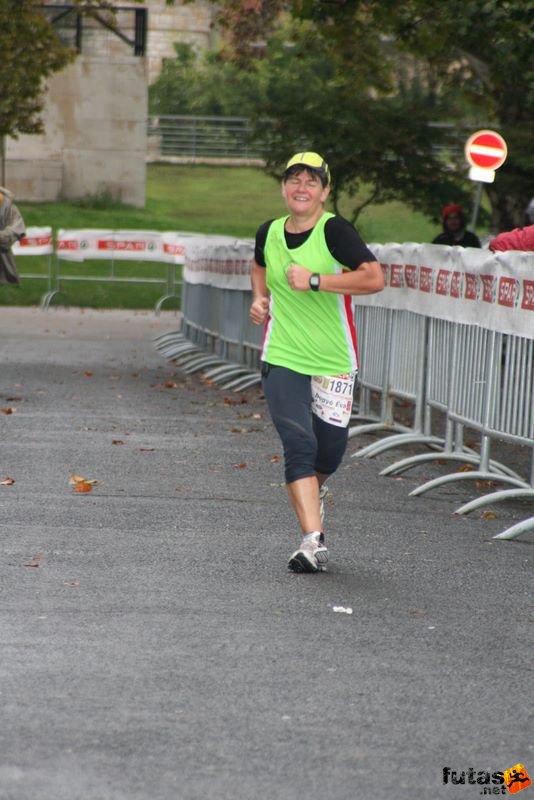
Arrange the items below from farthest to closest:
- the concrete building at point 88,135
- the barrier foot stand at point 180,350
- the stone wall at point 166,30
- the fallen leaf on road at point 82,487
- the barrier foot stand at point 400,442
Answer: the stone wall at point 166,30, the concrete building at point 88,135, the barrier foot stand at point 180,350, the barrier foot stand at point 400,442, the fallen leaf on road at point 82,487

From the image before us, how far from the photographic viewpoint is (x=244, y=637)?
629 centimetres

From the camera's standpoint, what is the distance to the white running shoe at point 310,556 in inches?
303

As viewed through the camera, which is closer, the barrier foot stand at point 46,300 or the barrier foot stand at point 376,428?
the barrier foot stand at point 376,428

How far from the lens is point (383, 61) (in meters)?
29.2

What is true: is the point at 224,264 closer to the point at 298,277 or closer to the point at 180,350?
the point at 180,350

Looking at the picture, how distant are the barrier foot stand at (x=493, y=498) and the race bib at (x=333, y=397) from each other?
1791mm

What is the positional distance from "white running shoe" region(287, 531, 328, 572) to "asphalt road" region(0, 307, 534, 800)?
7 cm

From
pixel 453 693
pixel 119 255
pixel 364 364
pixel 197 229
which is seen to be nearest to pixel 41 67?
pixel 119 255

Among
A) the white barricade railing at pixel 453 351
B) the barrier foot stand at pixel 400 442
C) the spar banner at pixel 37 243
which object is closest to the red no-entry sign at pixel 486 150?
the white barricade railing at pixel 453 351

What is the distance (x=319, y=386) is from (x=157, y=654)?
Result: 234 cm

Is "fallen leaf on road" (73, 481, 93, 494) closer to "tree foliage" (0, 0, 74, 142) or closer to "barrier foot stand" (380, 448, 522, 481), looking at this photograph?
"barrier foot stand" (380, 448, 522, 481)

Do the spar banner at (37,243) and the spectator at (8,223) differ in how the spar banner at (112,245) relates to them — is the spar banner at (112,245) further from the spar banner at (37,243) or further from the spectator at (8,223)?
the spectator at (8,223)

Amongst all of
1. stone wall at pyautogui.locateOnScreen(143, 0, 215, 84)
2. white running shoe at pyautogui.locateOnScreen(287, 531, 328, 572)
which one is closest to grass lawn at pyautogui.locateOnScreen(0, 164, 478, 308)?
stone wall at pyautogui.locateOnScreen(143, 0, 215, 84)

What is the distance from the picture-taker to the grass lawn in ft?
131
